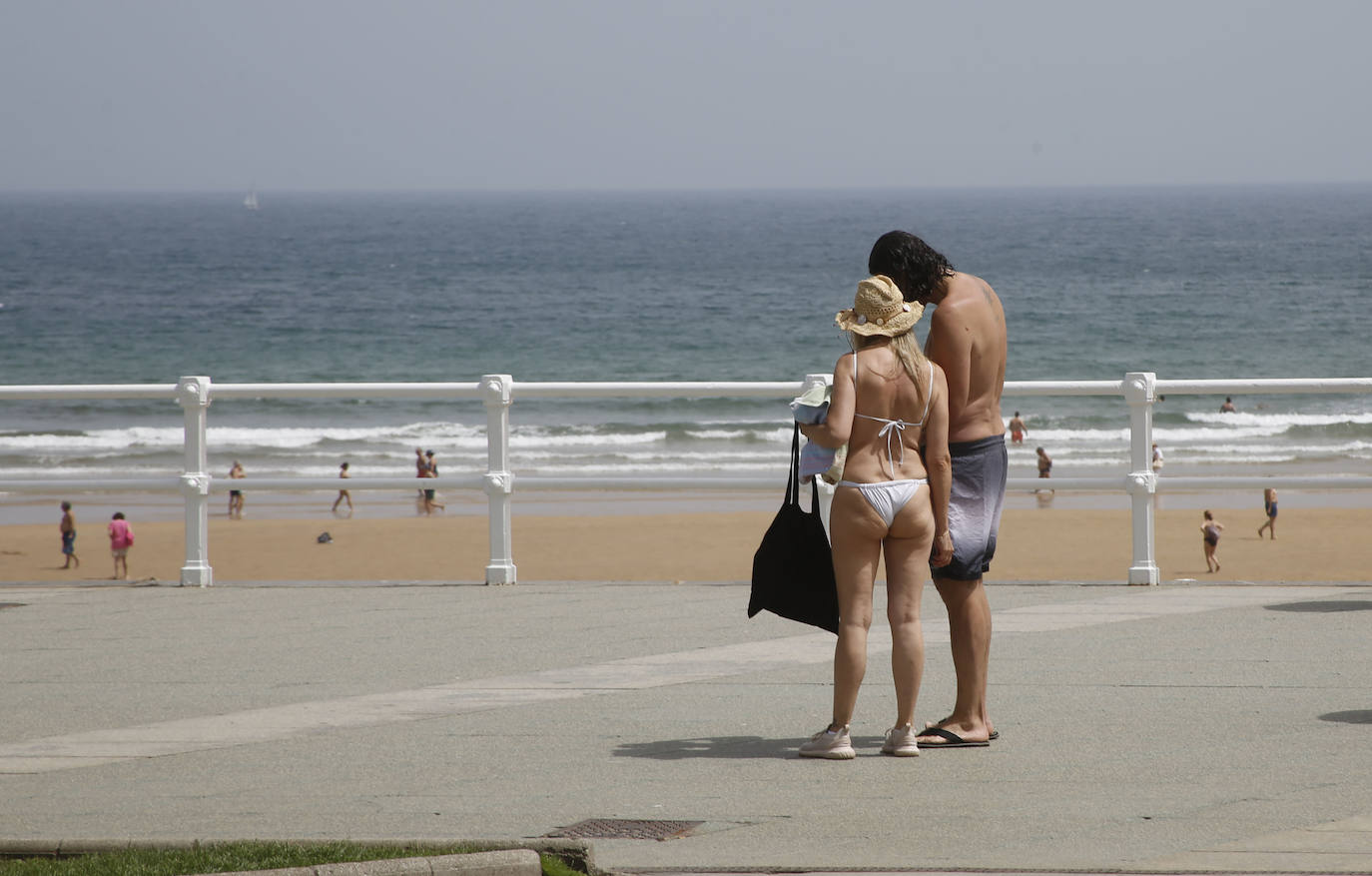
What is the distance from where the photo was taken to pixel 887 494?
565cm

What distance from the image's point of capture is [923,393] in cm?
564

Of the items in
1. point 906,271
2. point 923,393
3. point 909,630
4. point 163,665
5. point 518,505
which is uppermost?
point 906,271

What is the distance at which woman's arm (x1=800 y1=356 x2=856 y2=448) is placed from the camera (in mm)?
5586

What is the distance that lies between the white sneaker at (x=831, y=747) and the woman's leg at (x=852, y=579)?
4cm

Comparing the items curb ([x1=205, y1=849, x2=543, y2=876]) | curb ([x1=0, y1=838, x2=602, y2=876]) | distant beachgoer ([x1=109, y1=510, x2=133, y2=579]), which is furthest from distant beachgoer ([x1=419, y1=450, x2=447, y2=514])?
curb ([x1=205, y1=849, x2=543, y2=876])

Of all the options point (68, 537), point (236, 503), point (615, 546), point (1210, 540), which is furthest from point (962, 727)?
point (236, 503)

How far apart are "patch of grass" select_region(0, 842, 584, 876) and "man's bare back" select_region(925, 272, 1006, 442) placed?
2.33 meters

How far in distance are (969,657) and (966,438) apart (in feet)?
2.50

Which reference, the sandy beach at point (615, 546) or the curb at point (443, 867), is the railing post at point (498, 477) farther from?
the sandy beach at point (615, 546)

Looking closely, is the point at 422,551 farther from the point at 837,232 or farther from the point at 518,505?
the point at 837,232

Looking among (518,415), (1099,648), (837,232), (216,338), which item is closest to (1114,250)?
(837,232)

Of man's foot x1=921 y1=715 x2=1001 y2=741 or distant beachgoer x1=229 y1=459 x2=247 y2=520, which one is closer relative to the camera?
man's foot x1=921 y1=715 x2=1001 y2=741

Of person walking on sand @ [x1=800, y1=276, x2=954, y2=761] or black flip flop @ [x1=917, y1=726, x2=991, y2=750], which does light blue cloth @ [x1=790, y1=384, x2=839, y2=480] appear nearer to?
person walking on sand @ [x1=800, y1=276, x2=954, y2=761]

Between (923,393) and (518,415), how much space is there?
1318 inches
